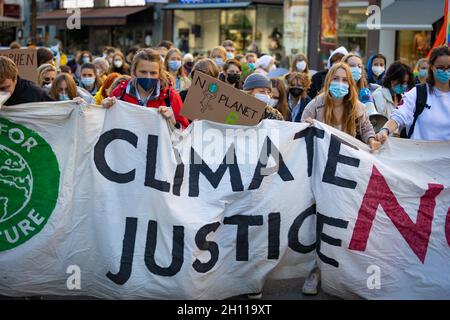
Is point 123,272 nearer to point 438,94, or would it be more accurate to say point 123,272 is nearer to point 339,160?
point 339,160

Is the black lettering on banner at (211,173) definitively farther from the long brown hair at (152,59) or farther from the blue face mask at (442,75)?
the blue face mask at (442,75)

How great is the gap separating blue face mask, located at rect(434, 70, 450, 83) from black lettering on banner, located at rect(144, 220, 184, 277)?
2320mm

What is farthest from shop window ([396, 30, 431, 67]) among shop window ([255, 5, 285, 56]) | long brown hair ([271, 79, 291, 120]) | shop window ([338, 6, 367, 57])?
long brown hair ([271, 79, 291, 120])

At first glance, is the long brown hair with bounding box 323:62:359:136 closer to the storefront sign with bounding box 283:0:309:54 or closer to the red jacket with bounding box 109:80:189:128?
the red jacket with bounding box 109:80:189:128

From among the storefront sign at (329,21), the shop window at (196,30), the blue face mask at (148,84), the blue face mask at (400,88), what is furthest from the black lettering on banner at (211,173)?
the shop window at (196,30)

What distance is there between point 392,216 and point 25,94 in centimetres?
275

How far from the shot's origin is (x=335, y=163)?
17.0 feet

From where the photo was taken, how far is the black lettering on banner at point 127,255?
493cm

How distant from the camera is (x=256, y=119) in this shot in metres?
5.58

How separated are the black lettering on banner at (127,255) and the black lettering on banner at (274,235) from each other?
0.93m

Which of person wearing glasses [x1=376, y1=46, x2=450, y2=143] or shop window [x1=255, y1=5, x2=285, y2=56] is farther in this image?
shop window [x1=255, y1=5, x2=285, y2=56]

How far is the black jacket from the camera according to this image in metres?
5.29

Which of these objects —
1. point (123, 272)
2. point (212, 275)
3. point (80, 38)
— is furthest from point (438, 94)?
point (80, 38)

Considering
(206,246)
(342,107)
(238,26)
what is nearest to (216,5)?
(238,26)
